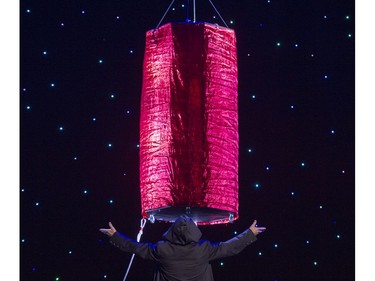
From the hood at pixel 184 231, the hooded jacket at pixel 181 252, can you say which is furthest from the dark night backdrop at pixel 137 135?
the hood at pixel 184 231

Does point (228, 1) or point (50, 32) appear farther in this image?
point (228, 1)

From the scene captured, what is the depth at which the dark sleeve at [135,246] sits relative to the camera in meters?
3.65

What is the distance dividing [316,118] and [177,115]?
5.67ft

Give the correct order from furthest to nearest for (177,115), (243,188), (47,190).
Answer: (243,188), (47,190), (177,115)

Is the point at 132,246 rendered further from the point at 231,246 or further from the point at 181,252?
the point at 231,246

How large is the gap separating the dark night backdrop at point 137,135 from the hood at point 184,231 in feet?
2.72

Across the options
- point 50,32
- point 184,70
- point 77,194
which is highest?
point 50,32

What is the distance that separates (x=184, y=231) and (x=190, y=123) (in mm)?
685

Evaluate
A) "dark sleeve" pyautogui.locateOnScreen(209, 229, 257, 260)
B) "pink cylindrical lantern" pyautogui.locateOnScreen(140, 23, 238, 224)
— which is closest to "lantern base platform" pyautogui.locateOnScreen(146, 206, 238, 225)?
"pink cylindrical lantern" pyautogui.locateOnScreen(140, 23, 238, 224)

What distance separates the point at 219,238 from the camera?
14.7 ft

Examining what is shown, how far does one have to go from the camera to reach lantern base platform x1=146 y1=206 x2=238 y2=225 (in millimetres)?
3475

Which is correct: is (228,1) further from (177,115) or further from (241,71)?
(177,115)

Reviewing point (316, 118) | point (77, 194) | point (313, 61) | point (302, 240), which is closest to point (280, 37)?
point (313, 61)

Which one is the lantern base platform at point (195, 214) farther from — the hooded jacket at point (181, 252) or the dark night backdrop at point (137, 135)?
the dark night backdrop at point (137, 135)
